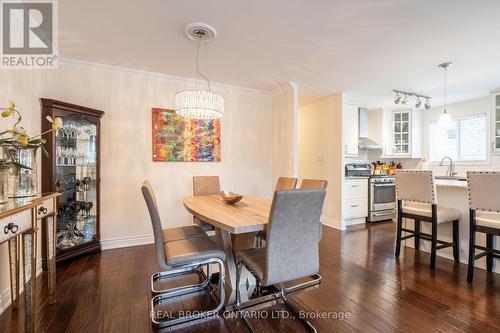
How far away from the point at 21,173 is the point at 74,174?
1.21m

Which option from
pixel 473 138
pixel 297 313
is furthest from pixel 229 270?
pixel 473 138

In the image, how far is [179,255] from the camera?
163 cm

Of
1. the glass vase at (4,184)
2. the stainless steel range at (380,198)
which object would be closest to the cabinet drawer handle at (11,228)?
the glass vase at (4,184)

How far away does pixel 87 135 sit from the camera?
290cm

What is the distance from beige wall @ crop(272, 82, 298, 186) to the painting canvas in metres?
1.05

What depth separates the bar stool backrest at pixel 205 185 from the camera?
3.07 m

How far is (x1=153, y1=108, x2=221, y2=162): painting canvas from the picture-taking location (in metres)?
3.40

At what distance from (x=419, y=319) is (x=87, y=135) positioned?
3759 millimetres

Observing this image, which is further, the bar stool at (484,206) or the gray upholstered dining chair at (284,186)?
the gray upholstered dining chair at (284,186)

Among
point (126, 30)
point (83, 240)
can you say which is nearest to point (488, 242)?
point (126, 30)

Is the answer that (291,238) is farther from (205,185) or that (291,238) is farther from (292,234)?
(205,185)

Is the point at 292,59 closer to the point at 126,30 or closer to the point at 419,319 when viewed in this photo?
the point at 126,30

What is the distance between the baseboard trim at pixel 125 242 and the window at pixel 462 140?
536 cm

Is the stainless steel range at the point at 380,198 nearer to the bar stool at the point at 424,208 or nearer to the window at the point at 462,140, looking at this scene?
the window at the point at 462,140
